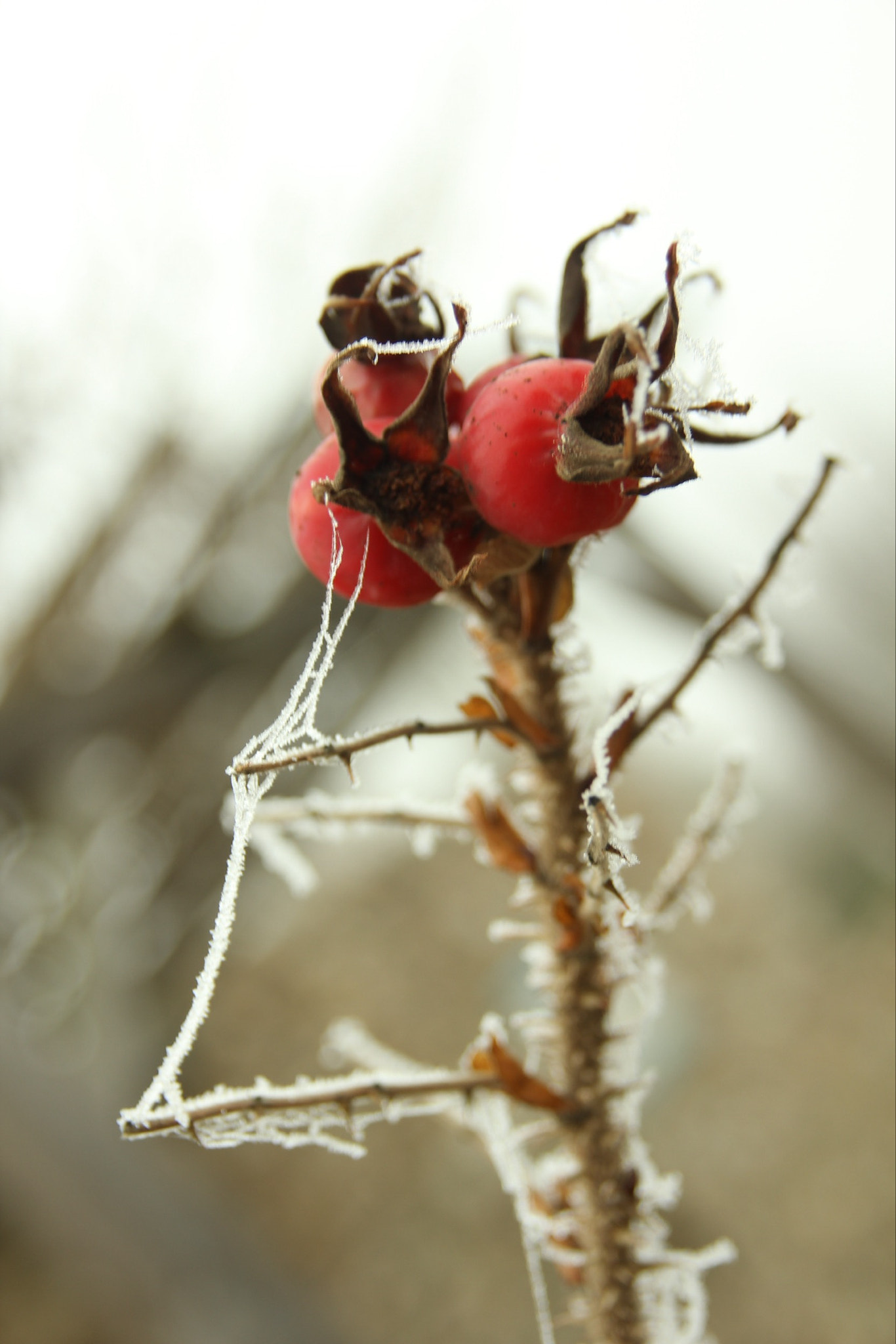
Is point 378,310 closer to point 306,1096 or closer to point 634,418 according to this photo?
point 634,418

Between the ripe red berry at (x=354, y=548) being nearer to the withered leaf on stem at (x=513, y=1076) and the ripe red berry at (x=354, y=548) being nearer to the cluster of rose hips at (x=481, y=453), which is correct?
the cluster of rose hips at (x=481, y=453)

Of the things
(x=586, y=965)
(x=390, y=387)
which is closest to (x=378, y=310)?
(x=390, y=387)

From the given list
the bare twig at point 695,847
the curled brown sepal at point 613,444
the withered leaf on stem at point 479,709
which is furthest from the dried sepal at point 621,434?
the bare twig at point 695,847

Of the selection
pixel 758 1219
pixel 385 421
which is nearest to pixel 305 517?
pixel 385 421

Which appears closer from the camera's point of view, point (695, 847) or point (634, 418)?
point (634, 418)

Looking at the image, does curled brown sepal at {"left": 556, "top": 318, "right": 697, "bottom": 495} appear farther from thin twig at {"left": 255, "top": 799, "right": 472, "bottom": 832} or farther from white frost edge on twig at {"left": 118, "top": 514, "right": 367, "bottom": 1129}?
thin twig at {"left": 255, "top": 799, "right": 472, "bottom": 832}

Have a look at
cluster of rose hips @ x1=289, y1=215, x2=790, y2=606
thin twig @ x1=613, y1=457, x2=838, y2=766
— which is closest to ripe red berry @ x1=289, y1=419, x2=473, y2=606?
cluster of rose hips @ x1=289, y1=215, x2=790, y2=606

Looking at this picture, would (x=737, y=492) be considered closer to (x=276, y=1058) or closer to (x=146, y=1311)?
(x=146, y=1311)

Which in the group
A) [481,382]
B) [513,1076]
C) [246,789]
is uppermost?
[481,382]
